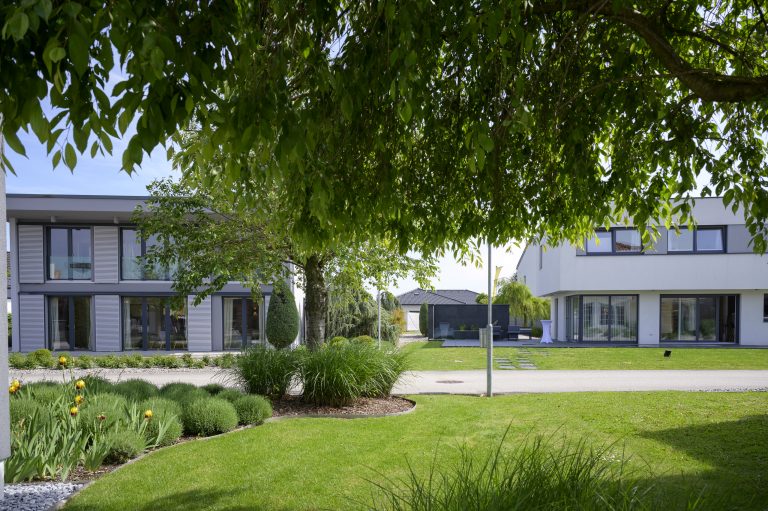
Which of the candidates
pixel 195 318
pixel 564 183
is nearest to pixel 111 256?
pixel 195 318

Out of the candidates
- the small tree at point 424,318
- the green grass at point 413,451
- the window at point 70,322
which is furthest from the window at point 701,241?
the window at point 70,322

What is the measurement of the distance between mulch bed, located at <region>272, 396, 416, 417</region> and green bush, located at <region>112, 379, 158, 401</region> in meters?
1.99

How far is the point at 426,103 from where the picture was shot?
422 cm

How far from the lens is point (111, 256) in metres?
24.7

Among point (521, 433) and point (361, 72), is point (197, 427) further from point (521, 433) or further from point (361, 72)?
point (361, 72)

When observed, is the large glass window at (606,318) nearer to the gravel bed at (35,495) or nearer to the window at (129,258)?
the window at (129,258)

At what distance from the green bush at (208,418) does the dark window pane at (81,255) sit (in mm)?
19194

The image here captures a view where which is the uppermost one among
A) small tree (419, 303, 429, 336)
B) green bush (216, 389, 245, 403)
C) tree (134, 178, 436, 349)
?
tree (134, 178, 436, 349)

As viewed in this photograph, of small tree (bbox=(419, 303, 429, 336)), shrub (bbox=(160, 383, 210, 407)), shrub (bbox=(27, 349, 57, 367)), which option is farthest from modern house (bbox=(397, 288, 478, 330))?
→ shrub (bbox=(160, 383, 210, 407))

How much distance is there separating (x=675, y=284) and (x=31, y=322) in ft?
93.5

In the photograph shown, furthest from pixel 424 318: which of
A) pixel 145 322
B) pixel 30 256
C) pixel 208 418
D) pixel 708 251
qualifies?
pixel 208 418

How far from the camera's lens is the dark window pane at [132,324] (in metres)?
24.8

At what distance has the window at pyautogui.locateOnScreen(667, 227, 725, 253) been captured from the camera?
27.1 meters

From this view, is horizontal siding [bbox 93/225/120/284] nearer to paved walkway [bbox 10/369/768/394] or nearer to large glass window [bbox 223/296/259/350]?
large glass window [bbox 223/296/259/350]
